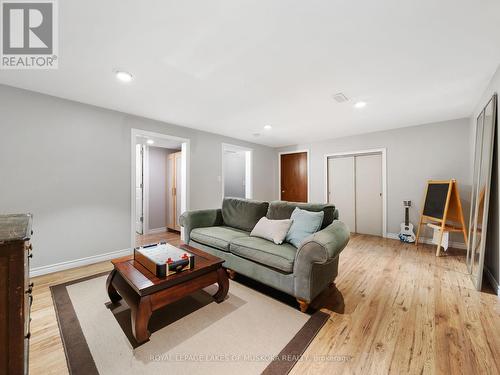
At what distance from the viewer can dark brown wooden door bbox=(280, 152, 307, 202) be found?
5.67 m

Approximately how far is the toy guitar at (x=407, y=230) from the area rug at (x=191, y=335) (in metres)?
3.15

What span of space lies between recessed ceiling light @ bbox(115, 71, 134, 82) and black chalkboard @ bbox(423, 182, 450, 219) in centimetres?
488

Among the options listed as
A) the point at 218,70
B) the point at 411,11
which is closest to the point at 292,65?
the point at 218,70

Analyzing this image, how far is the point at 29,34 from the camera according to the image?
1616 millimetres

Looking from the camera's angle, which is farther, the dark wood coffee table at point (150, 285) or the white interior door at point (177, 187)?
the white interior door at point (177, 187)

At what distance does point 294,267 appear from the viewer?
6.21ft

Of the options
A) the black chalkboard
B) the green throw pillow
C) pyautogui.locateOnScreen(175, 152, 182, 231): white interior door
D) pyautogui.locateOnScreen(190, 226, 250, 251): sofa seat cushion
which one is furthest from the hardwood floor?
pyautogui.locateOnScreen(175, 152, 182, 231): white interior door

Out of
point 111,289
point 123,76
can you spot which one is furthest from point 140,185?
point 111,289

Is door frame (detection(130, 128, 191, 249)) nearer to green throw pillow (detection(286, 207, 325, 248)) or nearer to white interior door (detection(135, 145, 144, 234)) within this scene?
white interior door (detection(135, 145, 144, 234))

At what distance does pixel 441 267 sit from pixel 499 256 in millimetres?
853

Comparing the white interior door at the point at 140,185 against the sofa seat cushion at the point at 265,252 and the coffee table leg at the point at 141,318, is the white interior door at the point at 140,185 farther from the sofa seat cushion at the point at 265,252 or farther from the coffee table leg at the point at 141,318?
the coffee table leg at the point at 141,318

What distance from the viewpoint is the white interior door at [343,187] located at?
489cm

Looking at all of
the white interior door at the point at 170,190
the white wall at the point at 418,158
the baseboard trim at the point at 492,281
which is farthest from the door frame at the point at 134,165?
the baseboard trim at the point at 492,281

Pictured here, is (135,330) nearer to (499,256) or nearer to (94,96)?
(94,96)
